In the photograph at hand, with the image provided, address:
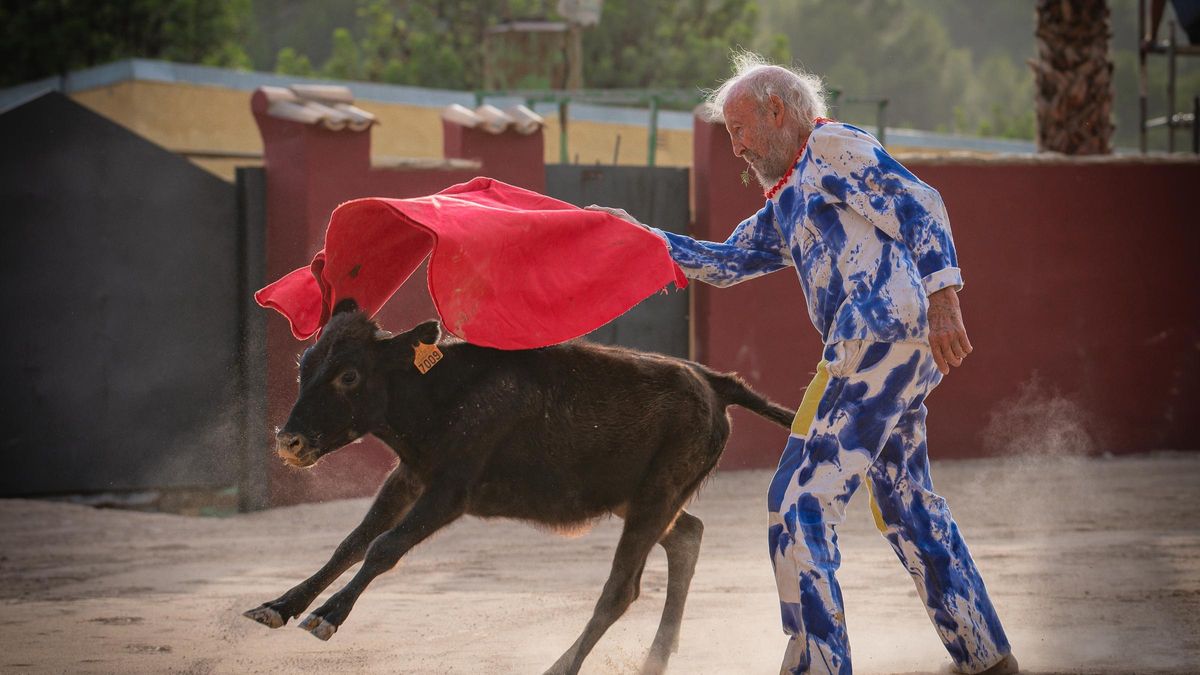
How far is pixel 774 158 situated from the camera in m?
4.19

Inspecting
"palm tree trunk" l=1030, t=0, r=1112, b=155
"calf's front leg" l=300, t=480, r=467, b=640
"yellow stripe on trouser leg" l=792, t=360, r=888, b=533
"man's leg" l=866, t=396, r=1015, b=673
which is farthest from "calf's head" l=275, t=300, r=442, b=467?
"palm tree trunk" l=1030, t=0, r=1112, b=155

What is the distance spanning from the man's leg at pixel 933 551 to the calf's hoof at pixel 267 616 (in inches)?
73.6

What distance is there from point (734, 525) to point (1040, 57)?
6709mm

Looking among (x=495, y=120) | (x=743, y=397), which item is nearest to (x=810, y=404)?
Result: (x=743, y=397)

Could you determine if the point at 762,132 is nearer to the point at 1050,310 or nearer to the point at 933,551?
the point at 933,551

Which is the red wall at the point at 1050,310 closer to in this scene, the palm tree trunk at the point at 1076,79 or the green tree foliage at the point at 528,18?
the palm tree trunk at the point at 1076,79

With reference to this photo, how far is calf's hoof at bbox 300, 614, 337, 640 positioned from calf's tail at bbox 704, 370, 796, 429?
1.71m

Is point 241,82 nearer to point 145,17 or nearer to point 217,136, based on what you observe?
point 217,136

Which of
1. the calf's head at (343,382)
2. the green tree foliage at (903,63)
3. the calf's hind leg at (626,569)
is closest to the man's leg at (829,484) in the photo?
the calf's hind leg at (626,569)

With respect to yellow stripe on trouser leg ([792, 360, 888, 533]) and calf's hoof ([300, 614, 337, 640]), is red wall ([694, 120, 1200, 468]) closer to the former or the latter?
yellow stripe on trouser leg ([792, 360, 888, 533])

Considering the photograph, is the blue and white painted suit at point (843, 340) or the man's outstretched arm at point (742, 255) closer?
the blue and white painted suit at point (843, 340)

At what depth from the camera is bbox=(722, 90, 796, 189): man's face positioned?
414cm

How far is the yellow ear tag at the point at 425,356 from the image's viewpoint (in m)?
4.71

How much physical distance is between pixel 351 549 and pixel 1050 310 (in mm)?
7931
